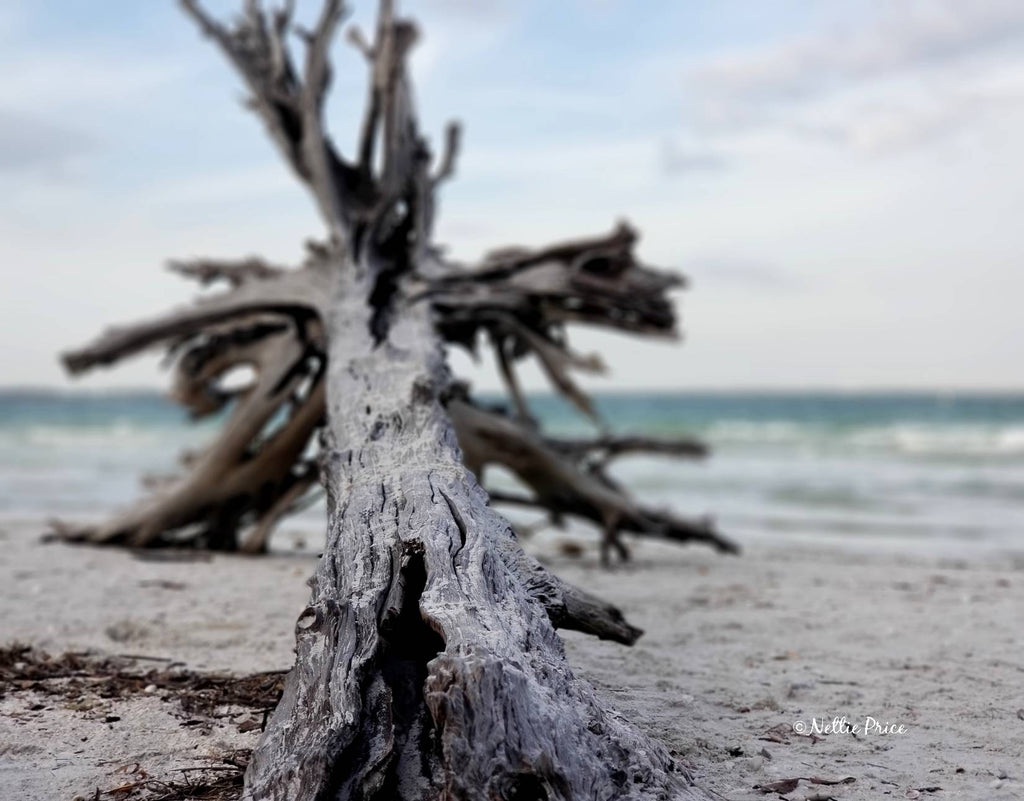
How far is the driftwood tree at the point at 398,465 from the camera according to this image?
1.98 metres

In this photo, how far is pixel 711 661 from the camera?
3.54m

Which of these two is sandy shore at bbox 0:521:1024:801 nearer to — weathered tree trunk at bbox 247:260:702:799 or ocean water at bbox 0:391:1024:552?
weathered tree trunk at bbox 247:260:702:799

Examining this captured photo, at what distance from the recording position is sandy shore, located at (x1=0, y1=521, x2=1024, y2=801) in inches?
96.3

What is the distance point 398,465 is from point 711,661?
128 centimetres

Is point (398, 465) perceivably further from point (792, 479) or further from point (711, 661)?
point (792, 479)

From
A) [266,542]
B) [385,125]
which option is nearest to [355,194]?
[385,125]

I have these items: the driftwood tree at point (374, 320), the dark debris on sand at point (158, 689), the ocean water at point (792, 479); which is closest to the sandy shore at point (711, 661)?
the dark debris on sand at point (158, 689)

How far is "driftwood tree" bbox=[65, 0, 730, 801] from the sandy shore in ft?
1.27

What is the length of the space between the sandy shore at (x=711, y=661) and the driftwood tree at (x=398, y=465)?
15.2 inches

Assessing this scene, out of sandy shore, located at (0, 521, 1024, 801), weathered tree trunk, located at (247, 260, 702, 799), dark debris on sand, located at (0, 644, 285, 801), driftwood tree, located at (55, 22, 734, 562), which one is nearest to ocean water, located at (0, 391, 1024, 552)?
driftwood tree, located at (55, 22, 734, 562)

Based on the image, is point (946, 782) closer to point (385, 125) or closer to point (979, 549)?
point (385, 125)

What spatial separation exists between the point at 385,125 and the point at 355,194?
0.55 meters

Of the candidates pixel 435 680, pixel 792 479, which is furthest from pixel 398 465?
pixel 792 479

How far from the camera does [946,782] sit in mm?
2369
